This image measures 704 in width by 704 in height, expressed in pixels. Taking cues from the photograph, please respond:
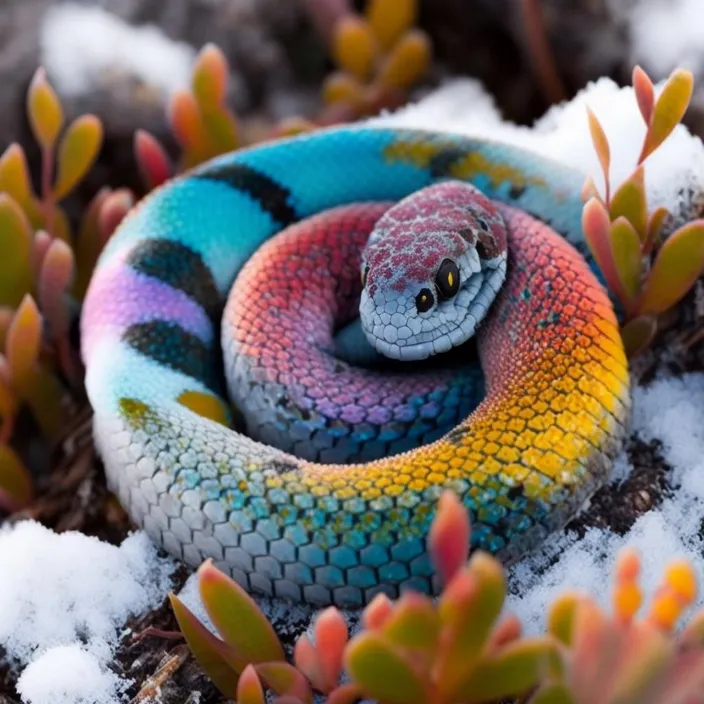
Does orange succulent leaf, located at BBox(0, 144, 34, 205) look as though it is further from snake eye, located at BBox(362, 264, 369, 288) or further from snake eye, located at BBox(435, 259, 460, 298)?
snake eye, located at BBox(435, 259, 460, 298)

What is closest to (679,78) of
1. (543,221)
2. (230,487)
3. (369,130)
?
(543,221)

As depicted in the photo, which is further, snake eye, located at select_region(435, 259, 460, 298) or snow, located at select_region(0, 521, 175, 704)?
snake eye, located at select_region(435, 259, 460, 298)

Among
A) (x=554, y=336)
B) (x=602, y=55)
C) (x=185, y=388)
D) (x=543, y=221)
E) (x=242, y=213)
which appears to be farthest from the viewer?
(x=602, y=55)

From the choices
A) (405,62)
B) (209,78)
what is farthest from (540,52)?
(209,78)

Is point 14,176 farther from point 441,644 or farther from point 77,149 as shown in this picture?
point 441,644

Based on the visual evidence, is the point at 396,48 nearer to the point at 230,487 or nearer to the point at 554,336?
the point at 554,336

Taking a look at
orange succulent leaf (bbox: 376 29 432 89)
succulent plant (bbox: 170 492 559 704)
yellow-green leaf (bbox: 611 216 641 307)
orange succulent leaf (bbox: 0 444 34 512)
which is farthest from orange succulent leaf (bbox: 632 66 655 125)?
orange succulent leaf (bbox: 0 444 34 512)
